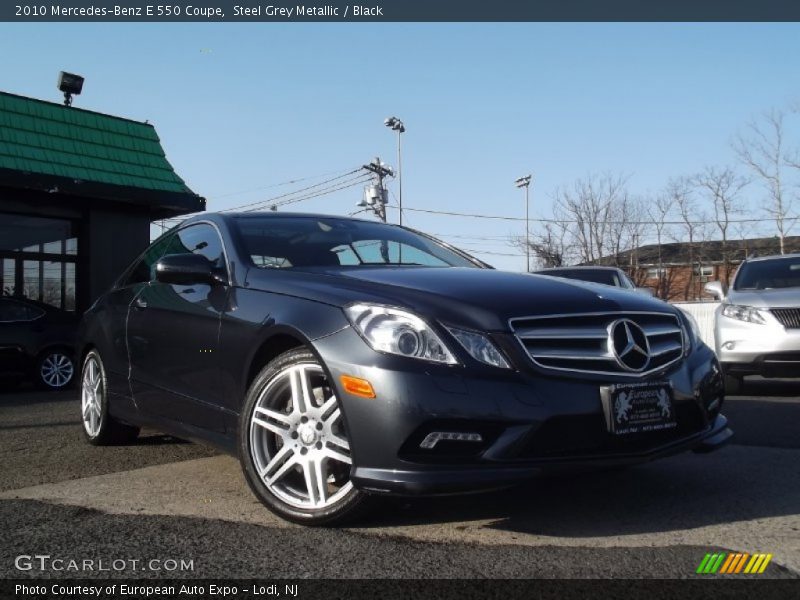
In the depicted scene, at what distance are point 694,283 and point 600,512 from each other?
2095 inches

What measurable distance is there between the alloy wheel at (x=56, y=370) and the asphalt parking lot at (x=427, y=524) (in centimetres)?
600

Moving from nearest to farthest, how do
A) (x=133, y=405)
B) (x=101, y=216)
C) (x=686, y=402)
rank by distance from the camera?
(x=686, y=402) → (x=133, y=405) → (x=101, y=216)

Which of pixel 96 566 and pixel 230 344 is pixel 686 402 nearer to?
pixel 230 344

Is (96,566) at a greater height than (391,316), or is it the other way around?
(391,316)

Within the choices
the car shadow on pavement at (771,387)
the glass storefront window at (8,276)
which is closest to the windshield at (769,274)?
the car shadow on pavement at (771,387)

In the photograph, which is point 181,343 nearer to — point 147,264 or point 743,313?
point 147,264

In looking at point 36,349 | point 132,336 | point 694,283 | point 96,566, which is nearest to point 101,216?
point 36,349

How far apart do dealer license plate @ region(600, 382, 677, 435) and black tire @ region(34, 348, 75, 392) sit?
8787 mm

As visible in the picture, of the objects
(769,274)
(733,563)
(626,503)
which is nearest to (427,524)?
(626,503)

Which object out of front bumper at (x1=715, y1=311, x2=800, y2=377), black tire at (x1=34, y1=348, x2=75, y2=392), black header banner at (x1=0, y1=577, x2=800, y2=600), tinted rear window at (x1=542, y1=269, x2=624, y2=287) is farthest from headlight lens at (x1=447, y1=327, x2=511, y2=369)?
black tire at (x1=34, y1=348, x2=75, y2=392)

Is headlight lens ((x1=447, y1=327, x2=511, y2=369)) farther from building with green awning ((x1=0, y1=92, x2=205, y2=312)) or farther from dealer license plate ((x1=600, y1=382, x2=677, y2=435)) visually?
building with green awning ((x1=0, y1=92, x2=205, y2=312))

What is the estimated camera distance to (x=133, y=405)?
477cm

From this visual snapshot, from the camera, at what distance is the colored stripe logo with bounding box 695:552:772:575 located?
2.61 m

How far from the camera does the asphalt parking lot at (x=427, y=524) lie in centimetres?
269
